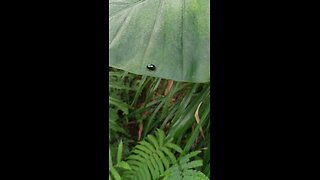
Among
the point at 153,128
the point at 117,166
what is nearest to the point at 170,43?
the point at 153,128

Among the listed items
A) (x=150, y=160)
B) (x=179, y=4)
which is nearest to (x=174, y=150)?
(x=150, y=160)

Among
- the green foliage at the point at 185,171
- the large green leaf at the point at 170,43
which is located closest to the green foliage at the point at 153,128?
the green foliage at the point at 185,171

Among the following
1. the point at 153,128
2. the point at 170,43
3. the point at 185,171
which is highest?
the point at 170,43

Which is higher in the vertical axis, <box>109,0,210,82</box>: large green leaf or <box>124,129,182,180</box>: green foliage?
<box>109,0,210,82</box>: large green leaf

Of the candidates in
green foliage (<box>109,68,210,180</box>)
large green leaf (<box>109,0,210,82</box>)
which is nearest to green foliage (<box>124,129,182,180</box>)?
green foliage (<box>109,68,210,180</box>)

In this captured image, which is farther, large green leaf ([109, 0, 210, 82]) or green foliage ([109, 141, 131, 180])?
green foliage ([109, 141, 131, 180])

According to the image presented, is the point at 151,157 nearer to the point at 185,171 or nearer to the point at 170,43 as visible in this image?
the point at 185,171

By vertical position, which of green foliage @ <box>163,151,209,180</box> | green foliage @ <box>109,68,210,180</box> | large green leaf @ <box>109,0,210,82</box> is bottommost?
green foliage @ <box>163,151,209,180</box>

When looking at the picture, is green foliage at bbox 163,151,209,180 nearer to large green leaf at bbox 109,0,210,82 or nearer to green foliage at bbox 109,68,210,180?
green foliage at bbox 109,68,210,180

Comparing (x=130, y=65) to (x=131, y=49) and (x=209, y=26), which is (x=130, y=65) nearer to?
(x=131, y=49)
